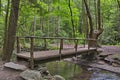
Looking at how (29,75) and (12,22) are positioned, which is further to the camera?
(12,22)

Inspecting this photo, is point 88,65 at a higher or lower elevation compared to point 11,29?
lower

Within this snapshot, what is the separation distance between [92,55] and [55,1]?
16.4 feet

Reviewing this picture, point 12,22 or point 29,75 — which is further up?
point 12,22

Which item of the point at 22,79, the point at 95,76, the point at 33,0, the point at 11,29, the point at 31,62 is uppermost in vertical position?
the point at 33,0

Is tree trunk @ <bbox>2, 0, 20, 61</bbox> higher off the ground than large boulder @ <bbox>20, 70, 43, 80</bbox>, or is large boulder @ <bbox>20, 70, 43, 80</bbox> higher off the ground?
tree trunk @ <bbox>2, 0, 20, 61</bbox>

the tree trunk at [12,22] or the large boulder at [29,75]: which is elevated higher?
the tree trunk at [12,22]

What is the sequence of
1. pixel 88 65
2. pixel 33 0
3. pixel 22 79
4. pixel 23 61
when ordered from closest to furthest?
pixel 22 79 < pixel 23 61 < pixel 33 0 < pixel 88 65

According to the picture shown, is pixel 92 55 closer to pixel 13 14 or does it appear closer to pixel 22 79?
pixel 13 14

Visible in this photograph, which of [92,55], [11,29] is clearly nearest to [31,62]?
[11,29]

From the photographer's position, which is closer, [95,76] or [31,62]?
[31,62]

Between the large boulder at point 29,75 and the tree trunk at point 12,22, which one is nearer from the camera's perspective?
the large boulder at point 29,75

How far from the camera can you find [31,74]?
6.35 meters

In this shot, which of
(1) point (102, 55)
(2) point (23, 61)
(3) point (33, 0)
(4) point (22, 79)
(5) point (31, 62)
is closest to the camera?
(4) point (22, 79)

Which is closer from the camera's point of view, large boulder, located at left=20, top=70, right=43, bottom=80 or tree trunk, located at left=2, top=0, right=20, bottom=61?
large boulder, located at left=20, top=70, right=43, bottom=80
